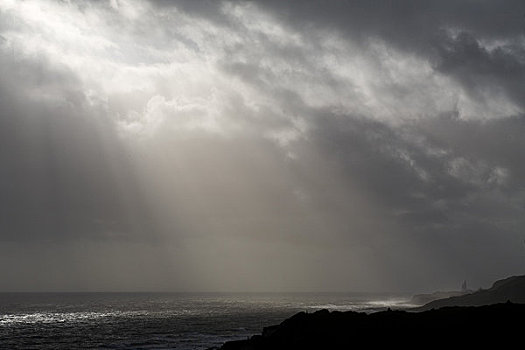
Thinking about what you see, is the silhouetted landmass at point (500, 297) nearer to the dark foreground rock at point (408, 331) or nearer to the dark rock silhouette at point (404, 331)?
the dark rock silhouette at point (404, 331)

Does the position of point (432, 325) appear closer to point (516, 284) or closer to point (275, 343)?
point (275, 343)

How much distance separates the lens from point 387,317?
54.8 metres

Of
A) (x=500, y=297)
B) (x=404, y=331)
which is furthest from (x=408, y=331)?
(x=500, y=297)

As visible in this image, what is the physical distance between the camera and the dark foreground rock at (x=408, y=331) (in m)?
42.4

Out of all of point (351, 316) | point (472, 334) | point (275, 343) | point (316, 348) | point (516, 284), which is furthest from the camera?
point (516, 284)

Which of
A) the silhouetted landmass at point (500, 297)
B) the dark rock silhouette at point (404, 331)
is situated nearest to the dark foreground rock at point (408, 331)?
the dark rock silhouette at point (404, 331)

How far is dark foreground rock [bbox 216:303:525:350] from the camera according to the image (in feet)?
139

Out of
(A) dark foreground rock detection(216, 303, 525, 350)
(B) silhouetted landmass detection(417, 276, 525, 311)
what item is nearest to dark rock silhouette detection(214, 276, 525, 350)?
(A) dark foreground rock detection(216, 303, 525, 350)

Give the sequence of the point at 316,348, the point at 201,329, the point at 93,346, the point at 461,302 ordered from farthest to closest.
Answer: the point at 461,302 → the point at 201,329 → the point at 93,346 → the point at 316,348

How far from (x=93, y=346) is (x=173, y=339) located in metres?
14.0

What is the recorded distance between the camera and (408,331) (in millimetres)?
46375

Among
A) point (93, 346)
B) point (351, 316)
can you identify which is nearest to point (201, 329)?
point (93, 346)

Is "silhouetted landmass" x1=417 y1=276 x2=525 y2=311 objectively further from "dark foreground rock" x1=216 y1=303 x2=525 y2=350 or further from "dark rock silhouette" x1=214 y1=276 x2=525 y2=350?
"dark foreground rock" x1=216 y1=303 x2=525 y2=350

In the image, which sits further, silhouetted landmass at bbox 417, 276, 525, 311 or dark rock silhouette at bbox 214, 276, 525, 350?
silhouetted landmass at bbox 417, 276, 525, 311
